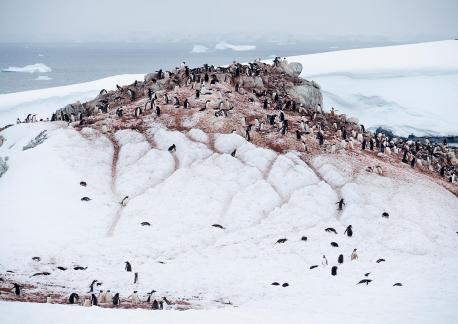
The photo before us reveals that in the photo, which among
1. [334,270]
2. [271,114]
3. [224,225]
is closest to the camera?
[334,270]

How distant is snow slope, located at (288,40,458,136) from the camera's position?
264ft

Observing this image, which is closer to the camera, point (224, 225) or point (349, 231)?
point (349, 231)

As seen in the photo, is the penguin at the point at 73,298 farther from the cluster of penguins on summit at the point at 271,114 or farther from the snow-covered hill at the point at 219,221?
the cluster of penguins on summit at the point at 271,114

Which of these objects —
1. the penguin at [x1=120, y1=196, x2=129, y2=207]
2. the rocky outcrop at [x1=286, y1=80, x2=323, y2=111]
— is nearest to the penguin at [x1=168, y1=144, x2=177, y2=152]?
the penguin at [x1=120, y1=196, x2=129, y2=207]

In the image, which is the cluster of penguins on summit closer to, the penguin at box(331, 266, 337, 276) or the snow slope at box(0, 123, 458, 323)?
the snow slope at box(0, 123, 458, 323)

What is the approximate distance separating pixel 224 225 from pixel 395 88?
195 ft

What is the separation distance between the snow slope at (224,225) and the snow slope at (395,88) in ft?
126

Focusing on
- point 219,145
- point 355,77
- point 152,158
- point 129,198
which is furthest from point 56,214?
point 355,77

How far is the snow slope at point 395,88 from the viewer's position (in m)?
80.5

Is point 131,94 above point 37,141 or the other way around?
above

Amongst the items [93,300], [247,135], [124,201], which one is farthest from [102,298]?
[247,135]

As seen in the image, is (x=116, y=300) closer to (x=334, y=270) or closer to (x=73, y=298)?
(x=73, y=298)

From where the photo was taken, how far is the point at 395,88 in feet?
292

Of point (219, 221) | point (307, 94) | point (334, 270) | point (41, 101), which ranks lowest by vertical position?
point (334, 270)
